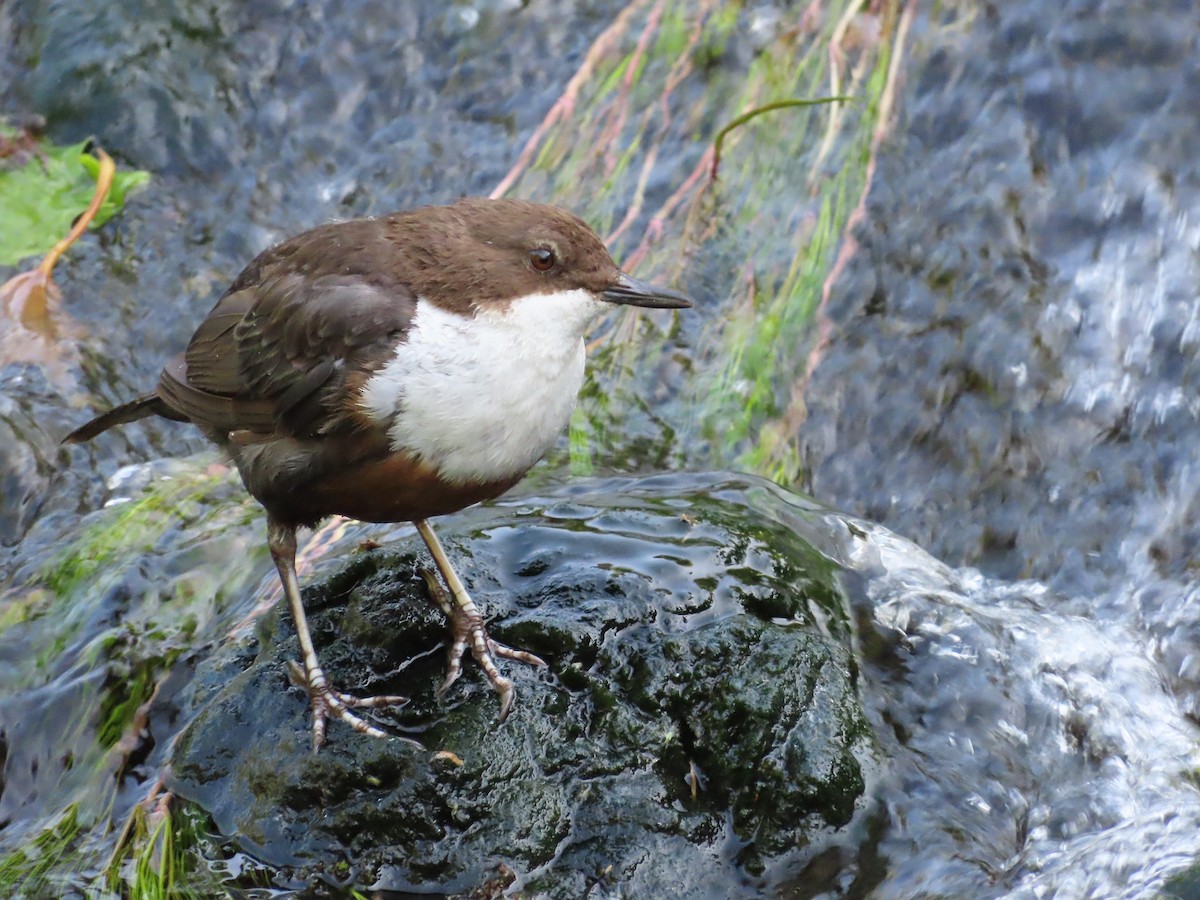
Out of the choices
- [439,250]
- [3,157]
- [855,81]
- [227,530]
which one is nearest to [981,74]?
[855,81]

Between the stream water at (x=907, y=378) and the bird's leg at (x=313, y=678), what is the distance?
704mm

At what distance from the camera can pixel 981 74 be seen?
5387mm

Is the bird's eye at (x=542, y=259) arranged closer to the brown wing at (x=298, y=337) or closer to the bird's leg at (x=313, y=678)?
the brown wing at (x=298, y=337)

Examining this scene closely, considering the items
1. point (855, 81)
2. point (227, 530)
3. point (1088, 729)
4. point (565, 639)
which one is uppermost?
point (855, 81)

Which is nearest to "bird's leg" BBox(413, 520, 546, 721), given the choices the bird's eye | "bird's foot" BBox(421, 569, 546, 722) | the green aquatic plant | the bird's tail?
"bird's foot" BBox(421, 569, 546, 722)

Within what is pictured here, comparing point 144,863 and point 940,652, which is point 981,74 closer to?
point 940,652

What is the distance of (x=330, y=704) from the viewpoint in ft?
10.5

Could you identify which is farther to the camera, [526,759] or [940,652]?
[940,652]

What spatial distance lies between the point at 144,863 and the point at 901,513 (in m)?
2.68

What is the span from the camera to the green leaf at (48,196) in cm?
569

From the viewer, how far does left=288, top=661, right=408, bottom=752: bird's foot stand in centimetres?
317

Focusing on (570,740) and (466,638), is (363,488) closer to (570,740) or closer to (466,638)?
(466,638)

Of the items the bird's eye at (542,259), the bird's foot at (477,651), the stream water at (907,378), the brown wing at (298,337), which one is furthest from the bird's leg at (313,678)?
the bird's eye at (542,259)

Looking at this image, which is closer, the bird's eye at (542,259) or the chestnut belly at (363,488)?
the chestnut belly at (363,488)
